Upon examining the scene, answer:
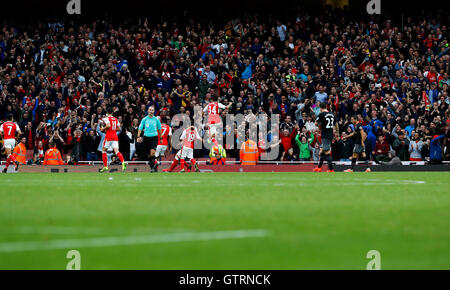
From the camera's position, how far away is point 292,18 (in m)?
31.7

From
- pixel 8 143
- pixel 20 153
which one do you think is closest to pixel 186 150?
pixel 8 143

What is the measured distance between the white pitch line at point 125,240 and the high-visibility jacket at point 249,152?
18086 millimetres

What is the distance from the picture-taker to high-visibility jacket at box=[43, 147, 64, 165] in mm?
24406

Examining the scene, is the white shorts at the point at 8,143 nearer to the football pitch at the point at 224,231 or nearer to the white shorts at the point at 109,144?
the white shorts at the point at 109,144

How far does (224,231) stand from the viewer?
5469 mm

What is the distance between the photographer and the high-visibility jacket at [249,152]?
23.6m

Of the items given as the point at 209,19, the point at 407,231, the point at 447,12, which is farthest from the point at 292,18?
the point at 407,231

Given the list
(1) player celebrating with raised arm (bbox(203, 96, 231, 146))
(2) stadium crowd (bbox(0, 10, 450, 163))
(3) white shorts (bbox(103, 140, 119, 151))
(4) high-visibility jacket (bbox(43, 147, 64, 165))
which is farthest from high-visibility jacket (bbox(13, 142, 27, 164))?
(1) player celebrating with raised arm (bbox(203, 96, 231, 146))

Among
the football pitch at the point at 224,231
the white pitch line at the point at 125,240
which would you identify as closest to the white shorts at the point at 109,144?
the football pitch at the point at 224,231

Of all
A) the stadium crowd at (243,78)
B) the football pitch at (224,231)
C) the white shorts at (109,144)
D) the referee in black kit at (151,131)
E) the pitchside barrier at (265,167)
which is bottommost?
the pitchside barrier at (265,167)

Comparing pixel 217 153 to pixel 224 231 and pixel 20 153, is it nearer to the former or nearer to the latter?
pixel 20 153

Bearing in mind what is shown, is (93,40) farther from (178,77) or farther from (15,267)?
(15,267)

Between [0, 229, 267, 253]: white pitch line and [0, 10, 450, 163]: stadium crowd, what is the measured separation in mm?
19198

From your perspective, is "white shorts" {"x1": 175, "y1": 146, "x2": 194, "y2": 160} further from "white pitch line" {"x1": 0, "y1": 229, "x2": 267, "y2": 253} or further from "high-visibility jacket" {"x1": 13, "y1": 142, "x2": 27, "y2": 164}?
"white pitch line" {"x1": 0, "y1": 229, "x2": 267, "y2": 253}
